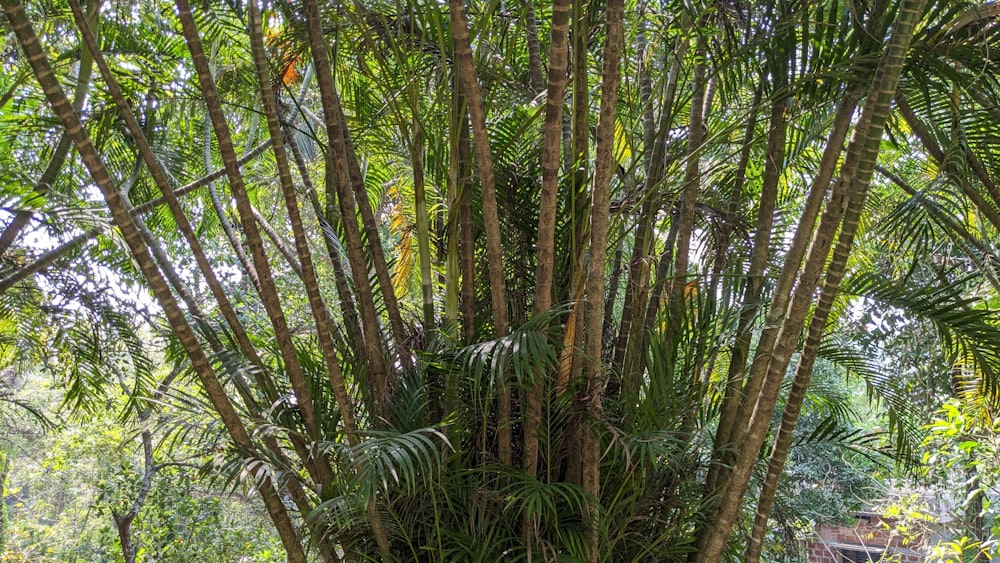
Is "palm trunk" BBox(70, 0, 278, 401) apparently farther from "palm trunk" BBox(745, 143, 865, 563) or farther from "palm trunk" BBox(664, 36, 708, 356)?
"palm trunk" BBox(745, 143, 865, 563)

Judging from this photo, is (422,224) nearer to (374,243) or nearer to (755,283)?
(374,243)

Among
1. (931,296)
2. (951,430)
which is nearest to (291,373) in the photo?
(931,296)

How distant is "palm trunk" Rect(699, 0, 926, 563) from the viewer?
4.67 feet

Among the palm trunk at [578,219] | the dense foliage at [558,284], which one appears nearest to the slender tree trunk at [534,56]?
the dense foliage at [558,284]

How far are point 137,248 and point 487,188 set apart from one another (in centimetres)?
80

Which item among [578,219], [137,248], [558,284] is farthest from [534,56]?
[137,248]

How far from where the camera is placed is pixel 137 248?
5.55ft

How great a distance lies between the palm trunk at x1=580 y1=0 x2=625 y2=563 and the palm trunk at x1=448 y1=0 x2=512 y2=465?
0.67ft

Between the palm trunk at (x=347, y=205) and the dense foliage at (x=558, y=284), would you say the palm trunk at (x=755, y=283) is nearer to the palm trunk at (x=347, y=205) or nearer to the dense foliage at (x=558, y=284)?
the dense foliage at (x=558, y=284)

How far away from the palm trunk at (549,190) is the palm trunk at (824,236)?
1.71 feet

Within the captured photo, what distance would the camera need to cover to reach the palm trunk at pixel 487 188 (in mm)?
1563

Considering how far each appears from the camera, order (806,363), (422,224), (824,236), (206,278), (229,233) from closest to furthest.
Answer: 1. (824,236)
2. (806,363)
3. (206,278)
4. (422,224)
5. (229,233)

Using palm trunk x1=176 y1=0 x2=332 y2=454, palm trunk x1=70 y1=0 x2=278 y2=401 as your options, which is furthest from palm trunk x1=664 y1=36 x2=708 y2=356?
palm trunk x1=70 y1=0 x2=278 y2=401

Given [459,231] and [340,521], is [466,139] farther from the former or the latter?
[340,521]
